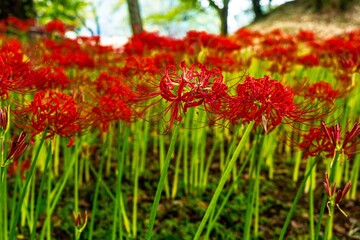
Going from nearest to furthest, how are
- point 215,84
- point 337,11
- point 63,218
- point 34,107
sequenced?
point 215,84 → point 34,107 → point 63,218 → point 337,11

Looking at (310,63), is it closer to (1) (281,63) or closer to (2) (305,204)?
(1) (281,63)

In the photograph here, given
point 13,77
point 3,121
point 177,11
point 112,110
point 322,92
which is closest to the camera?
point 3,121

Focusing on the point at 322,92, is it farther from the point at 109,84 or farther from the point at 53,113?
the point at 53,113

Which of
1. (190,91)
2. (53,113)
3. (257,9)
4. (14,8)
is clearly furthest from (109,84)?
(257,9)

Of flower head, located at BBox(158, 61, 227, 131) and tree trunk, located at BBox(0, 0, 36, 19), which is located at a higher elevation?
tree trunk, located at BBox(0, 0, 36, 19)

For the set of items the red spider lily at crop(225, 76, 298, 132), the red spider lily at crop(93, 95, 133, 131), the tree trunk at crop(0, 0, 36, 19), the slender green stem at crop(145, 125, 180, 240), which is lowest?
the slender green stem at crop(145, 125, 180, 240)

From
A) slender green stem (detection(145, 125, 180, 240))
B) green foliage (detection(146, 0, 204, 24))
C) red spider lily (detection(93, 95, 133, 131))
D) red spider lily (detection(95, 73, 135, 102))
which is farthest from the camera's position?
green foliage (detection(146, 0, 204, 24))

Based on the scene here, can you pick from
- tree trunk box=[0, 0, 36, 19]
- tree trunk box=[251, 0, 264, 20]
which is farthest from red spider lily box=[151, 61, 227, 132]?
tree trunk box=[251, 0, 264, 20]

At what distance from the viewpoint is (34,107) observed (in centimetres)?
123

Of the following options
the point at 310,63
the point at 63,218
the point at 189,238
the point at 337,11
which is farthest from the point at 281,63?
the point at 337,11

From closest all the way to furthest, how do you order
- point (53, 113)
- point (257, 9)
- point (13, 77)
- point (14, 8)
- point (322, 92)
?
point (53, 113)
point (13, 77)
point (322, 92)
point (14, 8)
point (257, 9)

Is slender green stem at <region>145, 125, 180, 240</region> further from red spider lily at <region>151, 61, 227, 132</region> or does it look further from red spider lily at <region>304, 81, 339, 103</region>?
red spider lily at <region>304, 81, 339, 103</region>

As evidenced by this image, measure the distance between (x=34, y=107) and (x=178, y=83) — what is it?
0.41 m

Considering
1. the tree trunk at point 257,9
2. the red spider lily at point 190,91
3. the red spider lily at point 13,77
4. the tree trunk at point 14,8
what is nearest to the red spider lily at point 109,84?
the red spider lily at point 13,77
